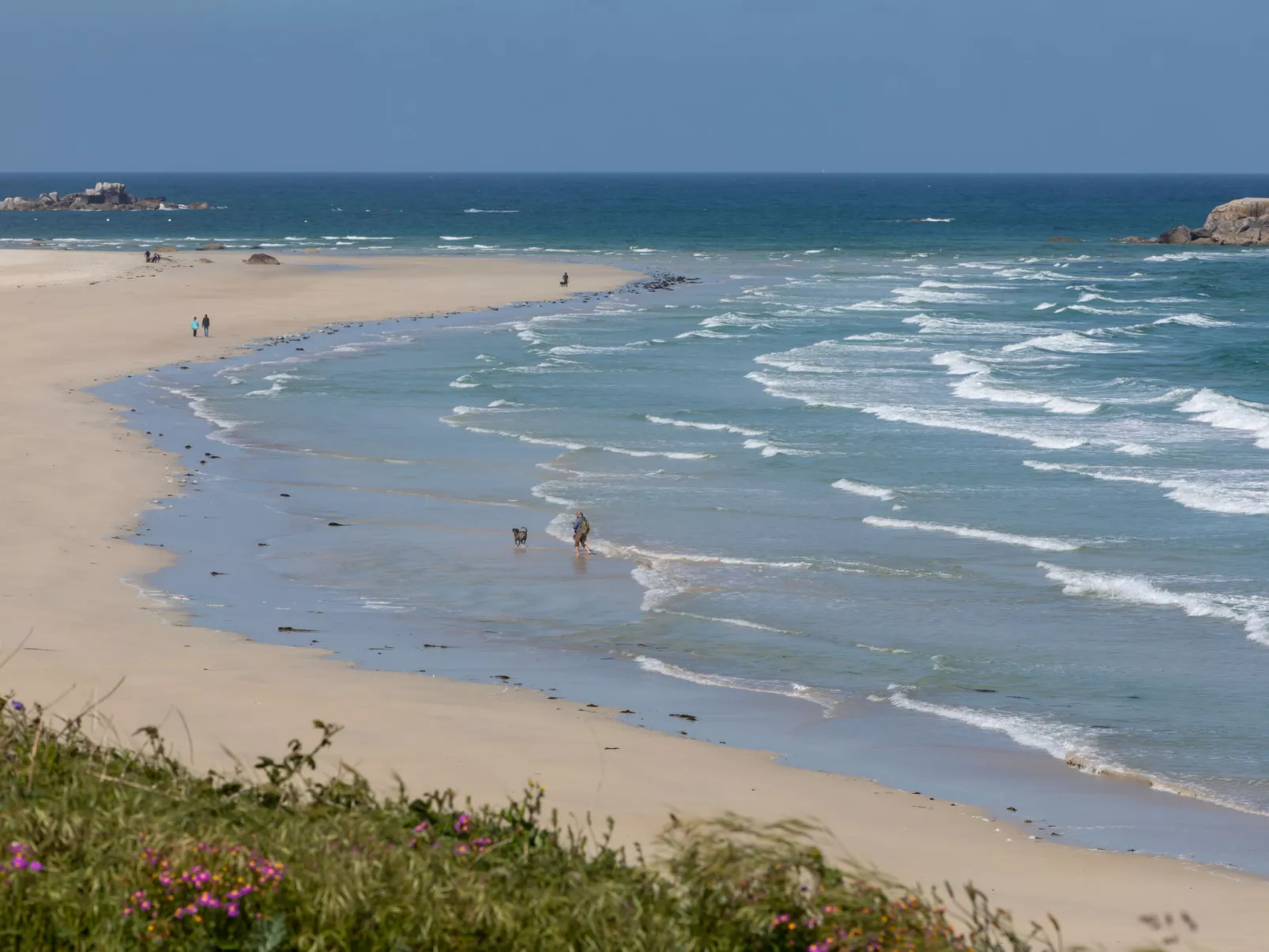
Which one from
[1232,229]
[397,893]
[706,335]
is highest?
[1232,229]

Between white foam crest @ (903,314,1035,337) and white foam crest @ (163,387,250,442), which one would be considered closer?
white foam crest @ (163,387,250,442)

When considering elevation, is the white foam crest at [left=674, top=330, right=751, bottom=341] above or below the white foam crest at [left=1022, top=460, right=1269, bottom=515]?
above

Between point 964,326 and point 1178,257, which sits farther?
point 1178,257

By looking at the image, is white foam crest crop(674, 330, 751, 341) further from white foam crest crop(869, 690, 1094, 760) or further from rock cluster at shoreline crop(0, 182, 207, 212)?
rock cluster at shoreline crop(0, 182, 207, 212)

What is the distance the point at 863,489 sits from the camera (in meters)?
28.1

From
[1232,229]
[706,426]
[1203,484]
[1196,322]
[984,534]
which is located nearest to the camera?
[984,534]

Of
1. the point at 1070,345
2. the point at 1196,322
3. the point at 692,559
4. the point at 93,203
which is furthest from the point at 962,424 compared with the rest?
the point at 93,203

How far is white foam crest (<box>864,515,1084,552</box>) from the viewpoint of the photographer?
77.6 feet

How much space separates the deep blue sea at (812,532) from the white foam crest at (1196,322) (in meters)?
0.35

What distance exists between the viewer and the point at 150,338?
52.5m

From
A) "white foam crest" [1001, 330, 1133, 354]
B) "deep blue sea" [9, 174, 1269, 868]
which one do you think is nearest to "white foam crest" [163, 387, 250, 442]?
"deep blue sea" [9, 174, 1269, 868]

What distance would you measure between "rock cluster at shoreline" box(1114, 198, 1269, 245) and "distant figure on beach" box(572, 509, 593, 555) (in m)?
98.5

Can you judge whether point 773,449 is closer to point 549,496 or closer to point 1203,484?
point 549,496

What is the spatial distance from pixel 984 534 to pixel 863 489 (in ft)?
13.0
